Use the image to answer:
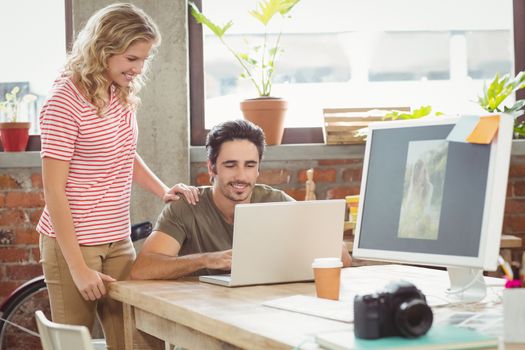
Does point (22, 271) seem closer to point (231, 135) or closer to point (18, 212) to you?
point (18, 212)

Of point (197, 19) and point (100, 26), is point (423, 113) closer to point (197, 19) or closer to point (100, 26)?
point (197, 19)

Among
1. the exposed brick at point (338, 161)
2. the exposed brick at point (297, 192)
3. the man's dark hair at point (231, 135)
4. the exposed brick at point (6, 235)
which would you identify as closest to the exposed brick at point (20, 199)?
the exposed brick at point (6, 235)

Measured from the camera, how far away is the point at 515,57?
446 cm

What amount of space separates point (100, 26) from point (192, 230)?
0.69 metres

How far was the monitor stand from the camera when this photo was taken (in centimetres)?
205

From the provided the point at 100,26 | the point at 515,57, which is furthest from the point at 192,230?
the point at 515,57

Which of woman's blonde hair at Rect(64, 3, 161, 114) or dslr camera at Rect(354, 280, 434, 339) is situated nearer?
dslr camera at Rect(354, 280, 434, 339)

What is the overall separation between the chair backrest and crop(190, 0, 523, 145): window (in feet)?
8.33

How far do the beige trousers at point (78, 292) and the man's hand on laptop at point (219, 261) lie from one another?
40 centimetres

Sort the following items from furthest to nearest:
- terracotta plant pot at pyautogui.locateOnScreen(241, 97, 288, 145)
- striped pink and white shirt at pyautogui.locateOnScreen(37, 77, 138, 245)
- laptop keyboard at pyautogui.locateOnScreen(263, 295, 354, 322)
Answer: terracotta plant pot at pyautogui.locateOnScreen(241, 97, 288, 145)
striped pink and white shirt at pyautogui.locateOnScreen(37, 77, 138, 245)
laptop keyboard at pyautogui.locateOnScreen(263, 295, 354, 322)

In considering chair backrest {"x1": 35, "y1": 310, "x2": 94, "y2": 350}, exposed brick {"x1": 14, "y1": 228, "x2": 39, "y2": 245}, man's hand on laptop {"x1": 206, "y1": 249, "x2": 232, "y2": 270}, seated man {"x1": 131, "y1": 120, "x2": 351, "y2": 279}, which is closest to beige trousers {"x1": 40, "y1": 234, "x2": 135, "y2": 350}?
seated man {"x1": 131, "y1": 120, "x2": 351, "y2": 279}

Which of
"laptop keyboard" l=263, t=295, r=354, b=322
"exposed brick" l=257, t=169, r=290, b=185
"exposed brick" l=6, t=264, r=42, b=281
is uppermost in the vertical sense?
"exposed brick" l=257, t=169, r=290, b=185

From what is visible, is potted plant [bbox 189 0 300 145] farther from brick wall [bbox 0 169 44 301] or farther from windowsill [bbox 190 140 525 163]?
brick wall [bbox 0 169 44 301]

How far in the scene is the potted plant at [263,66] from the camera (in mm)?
4055
